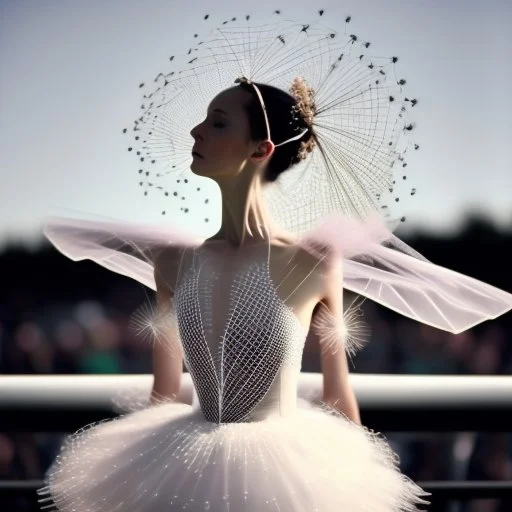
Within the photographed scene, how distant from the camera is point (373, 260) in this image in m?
1.69

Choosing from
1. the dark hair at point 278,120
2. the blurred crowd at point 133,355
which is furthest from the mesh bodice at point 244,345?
the blurred crowd at point 133,355

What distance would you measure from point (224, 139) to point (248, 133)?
52 mm

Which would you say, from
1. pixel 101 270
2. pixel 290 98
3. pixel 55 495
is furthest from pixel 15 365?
pixel 290 98

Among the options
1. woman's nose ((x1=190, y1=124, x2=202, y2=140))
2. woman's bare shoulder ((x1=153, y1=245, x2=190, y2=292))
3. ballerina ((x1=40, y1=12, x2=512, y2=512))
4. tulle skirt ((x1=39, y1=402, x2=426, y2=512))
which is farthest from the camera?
woman's bare shoulder ((x1=153, y1=245, x2=190, y2=292))

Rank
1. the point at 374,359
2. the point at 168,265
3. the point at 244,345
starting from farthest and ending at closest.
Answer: the point at 374,359 < the point at 168,265 < the point at 244,345

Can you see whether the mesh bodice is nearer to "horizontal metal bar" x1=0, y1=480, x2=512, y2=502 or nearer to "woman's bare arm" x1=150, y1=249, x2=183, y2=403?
"woman's bare arm" x1=150, y1=249, x2=183, y2=403

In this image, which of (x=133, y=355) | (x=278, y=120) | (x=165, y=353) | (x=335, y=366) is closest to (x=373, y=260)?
(x=335, y=366)

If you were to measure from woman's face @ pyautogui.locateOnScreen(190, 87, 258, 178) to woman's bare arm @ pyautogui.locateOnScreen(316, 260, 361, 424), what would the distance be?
29 centimetres

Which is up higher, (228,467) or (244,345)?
(244,345)

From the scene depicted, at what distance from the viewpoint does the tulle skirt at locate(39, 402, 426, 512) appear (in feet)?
4.54

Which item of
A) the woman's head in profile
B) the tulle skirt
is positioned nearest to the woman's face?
the woman's head in profile

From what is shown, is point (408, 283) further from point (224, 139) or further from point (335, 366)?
point (224, 139)

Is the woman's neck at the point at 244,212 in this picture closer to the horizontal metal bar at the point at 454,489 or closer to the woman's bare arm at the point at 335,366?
the woman's bare arm at the point at 335,366

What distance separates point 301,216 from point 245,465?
51 centimetres
